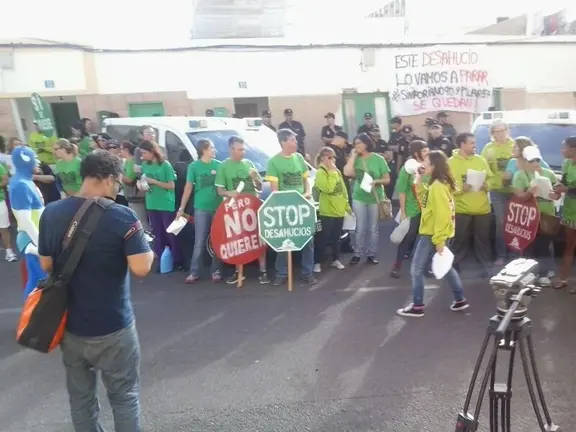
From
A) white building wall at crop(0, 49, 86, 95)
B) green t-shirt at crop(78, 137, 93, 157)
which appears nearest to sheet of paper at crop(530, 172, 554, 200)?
green t-shirt at crop(78, 137, 93, 157)

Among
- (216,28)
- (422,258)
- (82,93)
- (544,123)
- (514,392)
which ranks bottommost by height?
(514,392)

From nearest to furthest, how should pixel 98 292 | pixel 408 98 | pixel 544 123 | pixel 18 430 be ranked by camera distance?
pixel 98 292 → pixel 18 430 → pixel 544 123 → pixel 408 98

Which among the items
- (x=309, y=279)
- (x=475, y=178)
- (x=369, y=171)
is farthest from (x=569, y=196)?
(x=309, y=279)

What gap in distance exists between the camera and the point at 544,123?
784 cm

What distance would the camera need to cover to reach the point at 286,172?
6.73m

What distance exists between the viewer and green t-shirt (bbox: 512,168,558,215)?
6.39 m

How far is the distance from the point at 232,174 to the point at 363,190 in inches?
67.2


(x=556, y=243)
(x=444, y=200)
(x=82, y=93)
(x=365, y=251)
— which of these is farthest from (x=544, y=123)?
(x=82, y=93)

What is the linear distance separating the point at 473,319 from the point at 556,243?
2479mm

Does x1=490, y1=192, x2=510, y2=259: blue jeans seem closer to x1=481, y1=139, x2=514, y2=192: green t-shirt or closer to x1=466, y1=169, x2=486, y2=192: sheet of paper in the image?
x1=481, y1=139, x2=514, y2=192: green t-shirt

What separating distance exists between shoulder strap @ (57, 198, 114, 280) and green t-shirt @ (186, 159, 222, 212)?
3.84 meters

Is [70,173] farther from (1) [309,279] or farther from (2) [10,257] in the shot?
(1) [309,279]

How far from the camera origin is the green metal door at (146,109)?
1362cm

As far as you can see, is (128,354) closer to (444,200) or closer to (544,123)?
(444,200)
